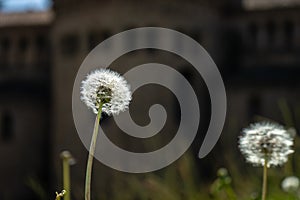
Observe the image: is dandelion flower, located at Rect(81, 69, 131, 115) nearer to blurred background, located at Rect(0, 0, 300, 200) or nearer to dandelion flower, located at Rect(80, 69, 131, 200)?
dandelion flower, located at Rect(80, 69, 131, 200)

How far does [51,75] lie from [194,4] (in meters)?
7.07

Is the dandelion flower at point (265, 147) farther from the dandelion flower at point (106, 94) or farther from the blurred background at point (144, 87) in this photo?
the blurred background at point (144, 87)

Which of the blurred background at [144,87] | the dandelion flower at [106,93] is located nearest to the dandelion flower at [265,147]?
the dandelion flower at [106,93]

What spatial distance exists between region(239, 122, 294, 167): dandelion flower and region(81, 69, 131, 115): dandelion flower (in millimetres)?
442

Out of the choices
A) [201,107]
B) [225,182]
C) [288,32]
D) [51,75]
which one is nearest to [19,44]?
[51,75]

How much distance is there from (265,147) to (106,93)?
0.53m

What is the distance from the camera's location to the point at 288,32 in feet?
84.3

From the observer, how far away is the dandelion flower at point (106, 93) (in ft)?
5.92

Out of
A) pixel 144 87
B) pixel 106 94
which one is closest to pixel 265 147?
pixel 106 94

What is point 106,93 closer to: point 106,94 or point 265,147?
point 106,94

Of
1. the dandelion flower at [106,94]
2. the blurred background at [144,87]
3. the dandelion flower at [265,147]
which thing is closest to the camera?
the dandelion flower at [106,94]

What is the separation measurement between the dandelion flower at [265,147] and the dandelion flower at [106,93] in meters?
0.44

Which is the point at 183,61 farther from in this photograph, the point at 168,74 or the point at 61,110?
the point at 61,110

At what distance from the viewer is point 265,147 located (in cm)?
200
